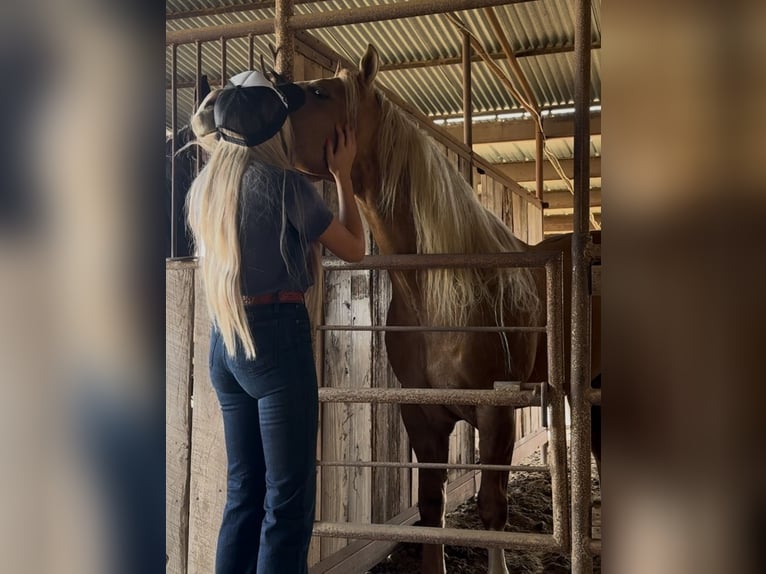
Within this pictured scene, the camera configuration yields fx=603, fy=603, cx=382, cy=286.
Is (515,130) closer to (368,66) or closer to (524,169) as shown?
(524,169)

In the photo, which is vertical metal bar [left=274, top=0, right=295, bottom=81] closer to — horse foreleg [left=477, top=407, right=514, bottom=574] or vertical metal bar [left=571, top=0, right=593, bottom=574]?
vertical metal bar [left=571, top=0, right=593, bottom=574]

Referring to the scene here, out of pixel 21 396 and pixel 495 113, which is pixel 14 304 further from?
pixel 495 113

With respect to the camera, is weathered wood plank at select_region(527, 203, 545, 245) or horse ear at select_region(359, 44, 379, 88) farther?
weathered wood plank at select_region(527, 203, 545, 245)

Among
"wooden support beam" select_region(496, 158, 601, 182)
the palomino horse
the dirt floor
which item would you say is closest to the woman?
the palomino horse

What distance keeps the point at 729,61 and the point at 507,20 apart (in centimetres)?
244

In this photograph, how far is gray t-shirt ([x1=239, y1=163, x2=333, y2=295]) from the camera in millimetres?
771

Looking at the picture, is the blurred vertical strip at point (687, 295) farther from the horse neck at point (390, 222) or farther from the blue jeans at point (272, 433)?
the horse neck at point (390, 222)


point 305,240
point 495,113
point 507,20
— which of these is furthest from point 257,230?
point 495,113

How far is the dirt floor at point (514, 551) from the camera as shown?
5.31 ft

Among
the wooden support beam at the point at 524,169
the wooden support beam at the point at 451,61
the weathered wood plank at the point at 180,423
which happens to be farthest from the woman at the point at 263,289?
the wooden support beam at the point at 524,169

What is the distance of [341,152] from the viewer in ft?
3.04

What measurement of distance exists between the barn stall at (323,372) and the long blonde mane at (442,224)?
6.3 inches

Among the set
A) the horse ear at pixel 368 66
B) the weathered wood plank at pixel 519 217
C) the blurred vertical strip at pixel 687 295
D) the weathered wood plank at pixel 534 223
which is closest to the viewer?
the blurred vertical strip at pixel 687 295

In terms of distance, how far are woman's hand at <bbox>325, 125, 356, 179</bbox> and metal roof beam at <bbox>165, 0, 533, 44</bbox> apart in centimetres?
20
